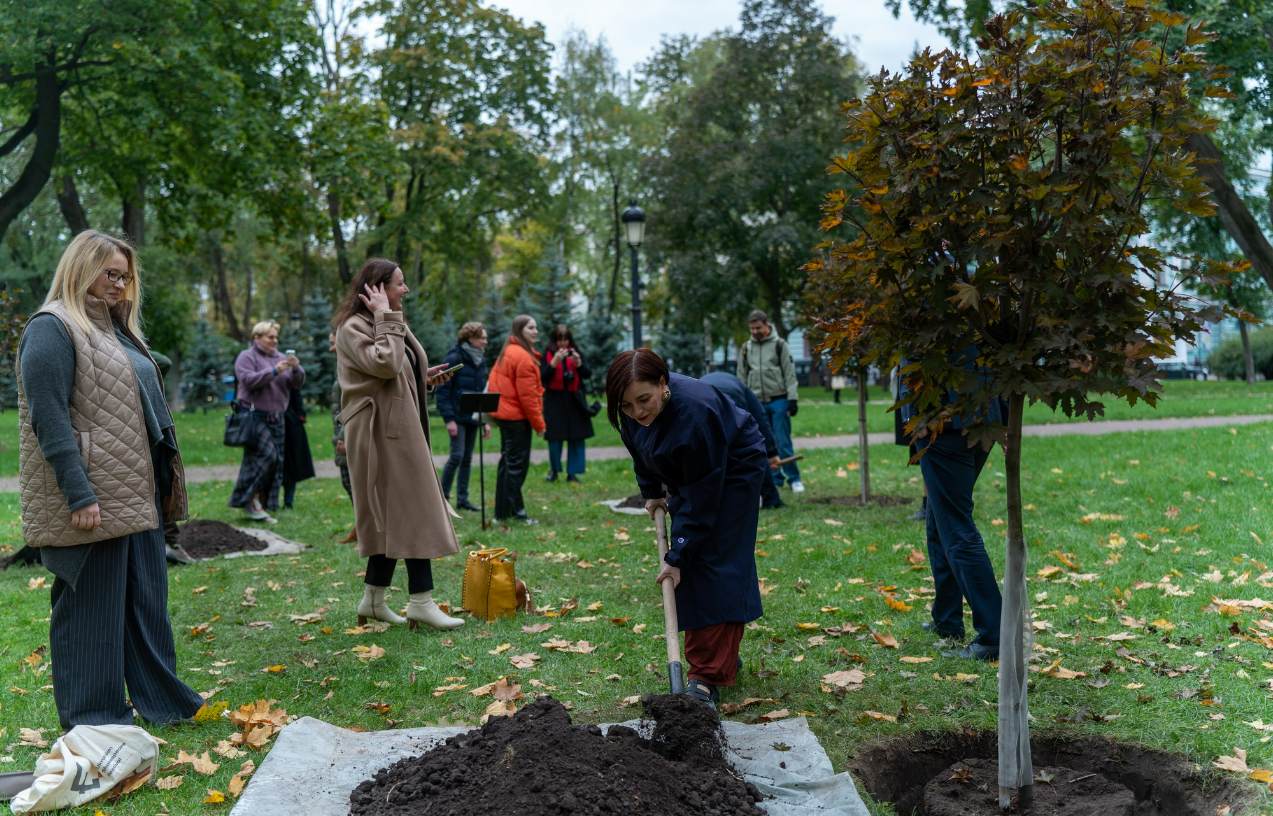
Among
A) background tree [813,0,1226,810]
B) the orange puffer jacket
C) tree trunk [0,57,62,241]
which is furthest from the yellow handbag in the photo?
tree trunk [0,57,62,241]

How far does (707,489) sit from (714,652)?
2.55 ft

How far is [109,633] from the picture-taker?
385 cm

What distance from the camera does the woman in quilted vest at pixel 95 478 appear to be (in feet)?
12.0

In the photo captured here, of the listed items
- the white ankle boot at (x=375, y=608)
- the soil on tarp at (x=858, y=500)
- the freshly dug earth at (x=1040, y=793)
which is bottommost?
the freshly dug earth at (x=1040, y=793)

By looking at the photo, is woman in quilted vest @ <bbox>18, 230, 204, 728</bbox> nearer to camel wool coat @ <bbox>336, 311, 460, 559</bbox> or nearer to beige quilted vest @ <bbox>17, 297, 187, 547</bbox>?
beige quilted vest @ <bbox>17, 297, 187, 547</bbox>

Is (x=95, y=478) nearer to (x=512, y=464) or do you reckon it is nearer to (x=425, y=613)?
(x=425, y=613)

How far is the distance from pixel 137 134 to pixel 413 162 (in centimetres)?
1161

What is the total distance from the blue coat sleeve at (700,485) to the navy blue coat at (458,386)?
631 cm

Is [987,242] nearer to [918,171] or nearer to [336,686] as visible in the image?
[918,171]

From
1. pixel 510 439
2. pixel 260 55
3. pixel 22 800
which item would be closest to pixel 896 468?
pixel 510 439

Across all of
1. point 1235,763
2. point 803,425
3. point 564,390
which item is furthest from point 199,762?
point 803,425

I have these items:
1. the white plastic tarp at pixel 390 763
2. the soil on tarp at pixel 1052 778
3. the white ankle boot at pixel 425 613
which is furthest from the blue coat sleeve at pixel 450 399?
the soil on tarp at pixel 1052 778

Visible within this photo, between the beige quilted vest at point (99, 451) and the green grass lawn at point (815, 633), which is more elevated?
the beige quilted vest at point (99, 451)

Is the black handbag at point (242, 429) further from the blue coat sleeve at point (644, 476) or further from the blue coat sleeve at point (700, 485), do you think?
the blue coat sleeve at point (700, 485)
